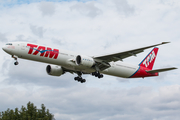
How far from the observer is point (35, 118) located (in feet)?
157

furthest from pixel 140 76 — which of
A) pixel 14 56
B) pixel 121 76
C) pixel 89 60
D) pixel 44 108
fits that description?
pixel 14 56

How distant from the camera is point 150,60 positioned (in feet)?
165

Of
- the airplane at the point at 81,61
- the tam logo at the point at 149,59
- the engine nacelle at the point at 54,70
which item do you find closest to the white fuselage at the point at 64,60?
the airplane at the point at 81,61

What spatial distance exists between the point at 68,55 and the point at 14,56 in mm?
7496

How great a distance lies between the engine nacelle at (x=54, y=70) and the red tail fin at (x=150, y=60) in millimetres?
14102

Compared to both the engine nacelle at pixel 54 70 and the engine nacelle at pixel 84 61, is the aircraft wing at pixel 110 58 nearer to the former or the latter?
the engine nacelle at pixel 84 61

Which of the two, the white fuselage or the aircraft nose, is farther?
the white fuselage

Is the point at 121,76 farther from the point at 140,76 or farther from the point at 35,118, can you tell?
the point at 35,118

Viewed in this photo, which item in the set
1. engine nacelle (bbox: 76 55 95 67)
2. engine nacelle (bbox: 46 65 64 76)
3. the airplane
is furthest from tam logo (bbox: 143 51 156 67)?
engine nacelle (bbox: 46 65 64 76)

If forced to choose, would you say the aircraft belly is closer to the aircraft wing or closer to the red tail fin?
the aircraft wing

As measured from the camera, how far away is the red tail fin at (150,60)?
49094mm

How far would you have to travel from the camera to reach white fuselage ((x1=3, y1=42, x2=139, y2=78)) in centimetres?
3647

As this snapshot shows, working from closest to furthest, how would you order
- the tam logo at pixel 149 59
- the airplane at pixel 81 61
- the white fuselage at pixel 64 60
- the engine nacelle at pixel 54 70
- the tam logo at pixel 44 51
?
the white fuselage at pixel 64 60, the airplane at pixel 81 61, the tam logo at pixel 44 51, the engine nacelle at pixel 54 70, the tam logo at pixel 149 59

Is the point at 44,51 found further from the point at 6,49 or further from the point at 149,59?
the point at 149,59
